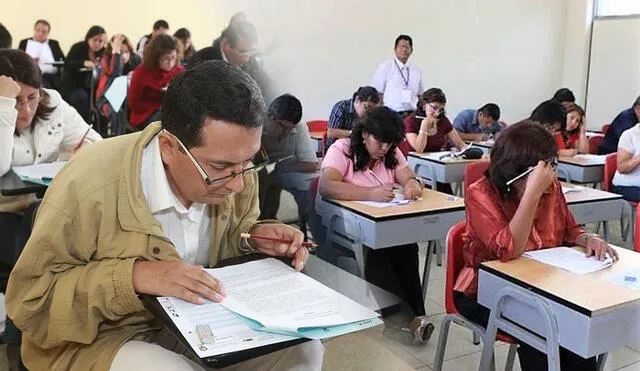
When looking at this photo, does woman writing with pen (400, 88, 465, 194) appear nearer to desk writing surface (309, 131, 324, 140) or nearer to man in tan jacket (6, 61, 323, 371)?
desk writing surface (309, 131, 324, 140)

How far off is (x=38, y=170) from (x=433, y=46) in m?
1.53

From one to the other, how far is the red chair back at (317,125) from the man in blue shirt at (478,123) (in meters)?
0.64

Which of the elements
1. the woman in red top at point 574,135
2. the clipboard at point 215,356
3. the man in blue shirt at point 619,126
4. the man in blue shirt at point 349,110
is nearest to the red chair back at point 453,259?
the man in blue shirt at point 349,110

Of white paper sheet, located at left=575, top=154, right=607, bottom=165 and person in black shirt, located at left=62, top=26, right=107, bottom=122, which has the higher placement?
person in black shirt, located at left=62, top=26, right=107, bottom=122

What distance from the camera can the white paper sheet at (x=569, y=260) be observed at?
1.48 m

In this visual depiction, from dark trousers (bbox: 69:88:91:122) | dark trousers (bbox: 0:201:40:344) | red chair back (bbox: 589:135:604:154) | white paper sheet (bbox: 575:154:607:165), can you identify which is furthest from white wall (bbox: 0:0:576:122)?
red chair back (bbox: 589:135:604:154)

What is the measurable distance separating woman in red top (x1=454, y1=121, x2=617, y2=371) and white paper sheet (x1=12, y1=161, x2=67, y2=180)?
1282 mm

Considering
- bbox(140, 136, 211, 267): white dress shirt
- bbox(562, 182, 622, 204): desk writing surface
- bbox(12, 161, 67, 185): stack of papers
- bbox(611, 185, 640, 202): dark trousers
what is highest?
bbox(140, 136, 211, 267): white dress shirt

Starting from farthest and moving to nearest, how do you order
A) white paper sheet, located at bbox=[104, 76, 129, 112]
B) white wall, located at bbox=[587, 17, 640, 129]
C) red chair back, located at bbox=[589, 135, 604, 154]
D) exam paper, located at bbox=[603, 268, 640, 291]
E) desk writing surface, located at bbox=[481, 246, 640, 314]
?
red chair back, located at bbox=[589, 135, 604, 154] < white paper sheet, located at bbox=[104, 76, 129, 112] < white wall, located at bbox=[587, 17, 640, 129] < exam paper, located at bbox=[603, 268, 640, 291] < desk writing surface, located at bbox=[481, 246, 640, 314]

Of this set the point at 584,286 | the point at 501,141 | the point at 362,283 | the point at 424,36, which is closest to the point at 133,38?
the point at 424,36

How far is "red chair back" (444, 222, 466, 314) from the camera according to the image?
5.36ft

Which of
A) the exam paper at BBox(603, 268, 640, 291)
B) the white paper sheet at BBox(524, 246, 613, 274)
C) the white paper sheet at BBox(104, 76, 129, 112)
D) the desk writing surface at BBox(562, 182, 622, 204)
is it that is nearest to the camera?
the exam paper at BBox(603, 268, 640, 291)

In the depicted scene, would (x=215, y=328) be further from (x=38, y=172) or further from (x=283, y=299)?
(x=38, y=172)

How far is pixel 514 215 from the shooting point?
159 centimetres
